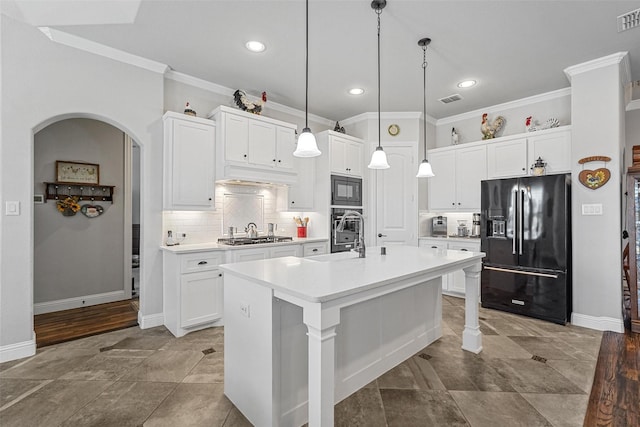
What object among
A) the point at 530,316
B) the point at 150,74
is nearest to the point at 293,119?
the point at 150,74

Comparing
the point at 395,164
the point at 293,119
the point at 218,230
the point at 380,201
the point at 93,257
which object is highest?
the point at 293,119

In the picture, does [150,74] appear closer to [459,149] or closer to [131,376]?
[131,376]

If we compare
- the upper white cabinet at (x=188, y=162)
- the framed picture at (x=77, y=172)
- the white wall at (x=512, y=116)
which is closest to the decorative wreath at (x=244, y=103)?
the upper white cabinet at (x=188, y=162)

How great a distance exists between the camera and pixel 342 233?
466 centimetres

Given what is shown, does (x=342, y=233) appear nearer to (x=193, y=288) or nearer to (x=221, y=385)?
(x=193, y=288)

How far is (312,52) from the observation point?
3113mm

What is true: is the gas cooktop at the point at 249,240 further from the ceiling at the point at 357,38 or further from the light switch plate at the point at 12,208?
the ceiling at the point at 357,38

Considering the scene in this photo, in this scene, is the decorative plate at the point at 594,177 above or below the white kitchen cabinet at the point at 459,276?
above

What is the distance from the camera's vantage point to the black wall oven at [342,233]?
4.55 metres

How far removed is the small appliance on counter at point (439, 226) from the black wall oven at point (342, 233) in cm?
138

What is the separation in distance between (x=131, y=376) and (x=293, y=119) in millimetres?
3697

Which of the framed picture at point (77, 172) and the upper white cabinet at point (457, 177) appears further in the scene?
the upper white cabinet at point (457, 177)

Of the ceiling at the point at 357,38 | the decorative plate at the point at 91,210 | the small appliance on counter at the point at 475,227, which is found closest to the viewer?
the ceiling at the point at 357,38

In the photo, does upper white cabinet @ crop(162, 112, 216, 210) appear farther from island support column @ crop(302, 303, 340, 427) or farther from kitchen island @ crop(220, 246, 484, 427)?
island support column @ crop(302, 303, 340, 427)
